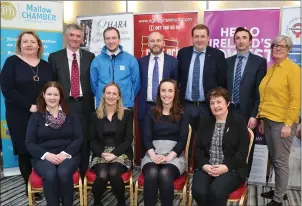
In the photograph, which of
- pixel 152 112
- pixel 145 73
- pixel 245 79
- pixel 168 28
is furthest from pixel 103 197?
pixel 168 28

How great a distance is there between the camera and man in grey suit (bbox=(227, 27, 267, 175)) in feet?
10.2

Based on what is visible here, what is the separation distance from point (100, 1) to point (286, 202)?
4.55 meters

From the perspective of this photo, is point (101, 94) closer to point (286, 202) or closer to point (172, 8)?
point (286, 202)

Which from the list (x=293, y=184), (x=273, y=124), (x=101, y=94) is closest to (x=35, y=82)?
(x=101, y=94)

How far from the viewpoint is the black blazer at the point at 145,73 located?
332cm

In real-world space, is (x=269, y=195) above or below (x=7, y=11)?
below

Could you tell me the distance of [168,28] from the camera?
167 inches

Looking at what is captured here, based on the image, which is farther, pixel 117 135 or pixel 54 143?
pixel 117 135

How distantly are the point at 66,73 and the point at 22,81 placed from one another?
0.42 meters

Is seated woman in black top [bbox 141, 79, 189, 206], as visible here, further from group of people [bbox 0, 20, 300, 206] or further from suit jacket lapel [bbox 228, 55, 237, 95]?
suit jacket lapel [bbox 228, 55, 237, 95]

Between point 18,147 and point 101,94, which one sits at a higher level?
point 101,94

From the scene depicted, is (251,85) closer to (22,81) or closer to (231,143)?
(231,143)

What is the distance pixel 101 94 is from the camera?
128 inches

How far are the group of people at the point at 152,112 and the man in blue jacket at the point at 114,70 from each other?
10 mm
